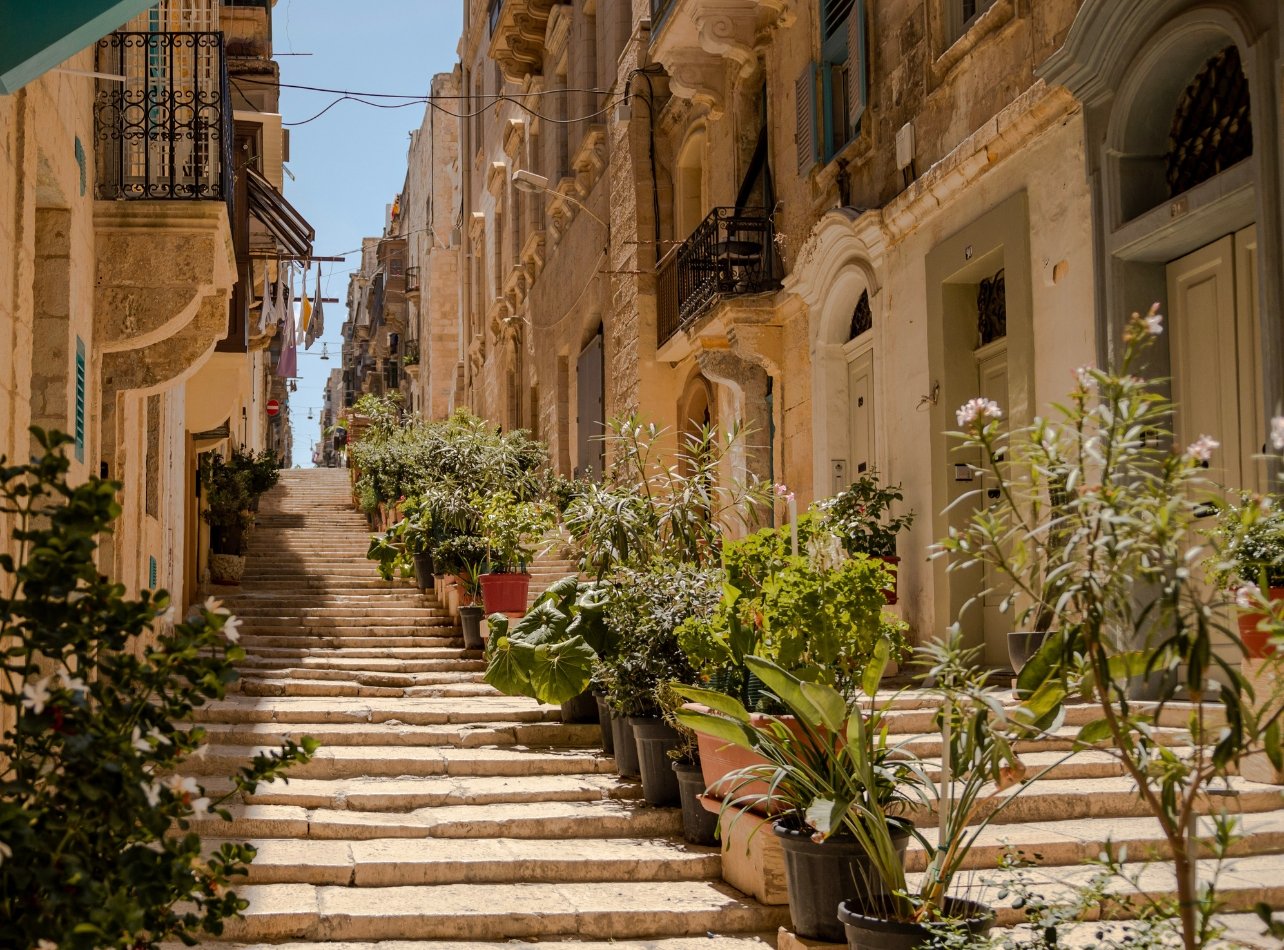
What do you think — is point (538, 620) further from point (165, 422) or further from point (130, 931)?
point (130, 931)

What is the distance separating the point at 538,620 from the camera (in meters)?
10.3

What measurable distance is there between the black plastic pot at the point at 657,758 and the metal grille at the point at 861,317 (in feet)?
17.5

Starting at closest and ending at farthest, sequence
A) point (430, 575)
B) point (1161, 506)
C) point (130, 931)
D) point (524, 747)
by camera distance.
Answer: point (130, 931) → point (1161, 506) → point (524, 747) → point (430, 575)

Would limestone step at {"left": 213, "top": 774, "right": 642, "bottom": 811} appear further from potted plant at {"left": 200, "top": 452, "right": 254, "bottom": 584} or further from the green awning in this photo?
potted plant at {"left": 200, "top": 452, "right": 254, "bottom": 584}

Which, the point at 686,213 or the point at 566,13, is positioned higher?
the point at 566,13

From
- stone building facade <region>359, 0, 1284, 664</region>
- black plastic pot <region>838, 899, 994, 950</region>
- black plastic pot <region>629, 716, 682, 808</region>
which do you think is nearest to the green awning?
stone building facade <region>359, 0, 1284, 664</region>

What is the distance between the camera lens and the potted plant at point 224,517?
60.8ft

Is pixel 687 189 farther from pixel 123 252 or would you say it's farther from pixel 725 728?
pixel 725 728

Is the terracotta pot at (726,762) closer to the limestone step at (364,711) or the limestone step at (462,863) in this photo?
the limestone step at (462,863)

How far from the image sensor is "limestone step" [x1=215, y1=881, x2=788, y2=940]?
21.7 feet

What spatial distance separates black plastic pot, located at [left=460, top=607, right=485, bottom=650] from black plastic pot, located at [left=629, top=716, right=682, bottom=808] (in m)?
5.56

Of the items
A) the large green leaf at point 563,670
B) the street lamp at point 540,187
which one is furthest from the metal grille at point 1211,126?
the street lamp at point 540,187

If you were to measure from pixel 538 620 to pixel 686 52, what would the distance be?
7.89m

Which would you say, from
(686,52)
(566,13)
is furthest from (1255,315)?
(566,13)
